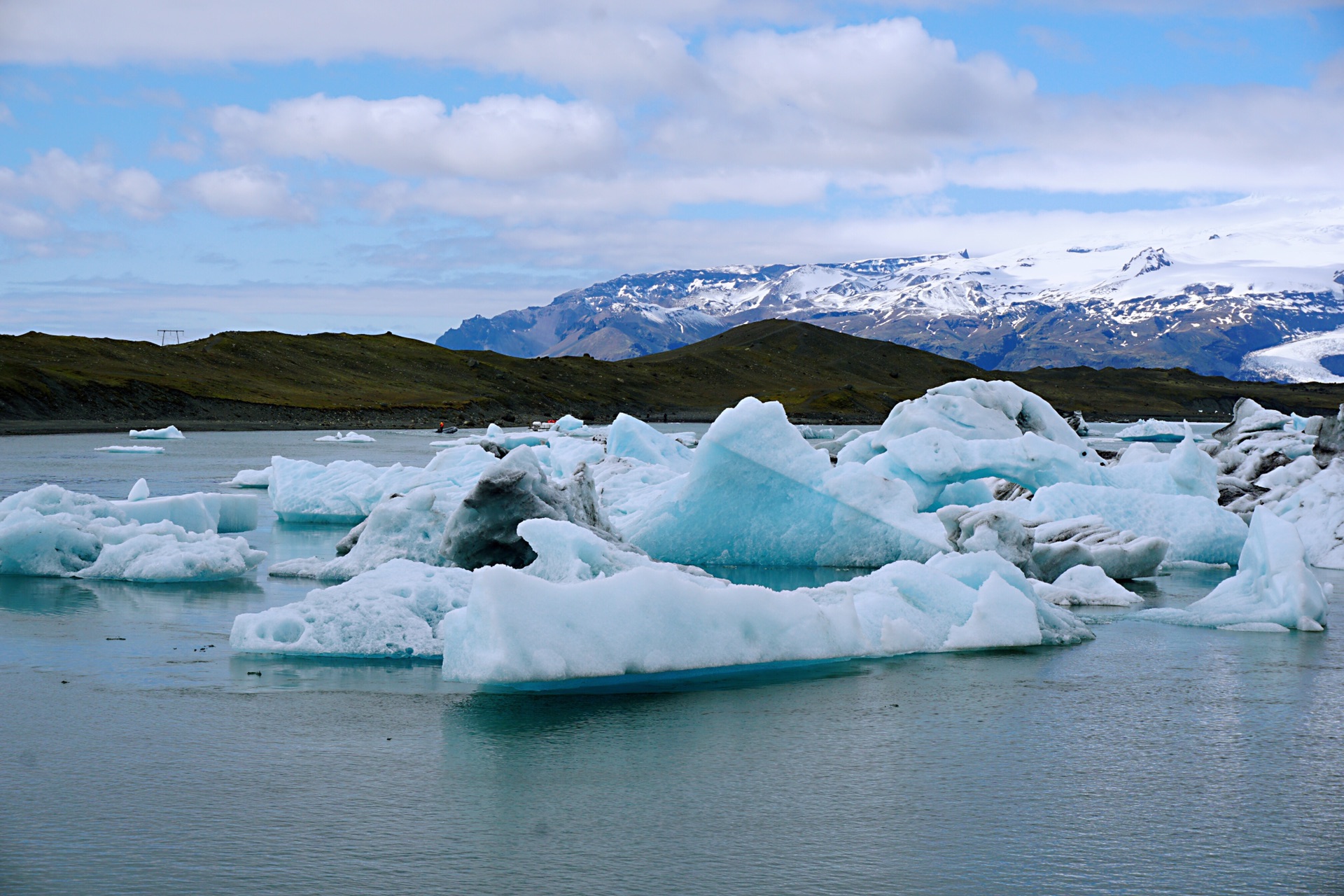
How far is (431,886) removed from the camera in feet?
18.2

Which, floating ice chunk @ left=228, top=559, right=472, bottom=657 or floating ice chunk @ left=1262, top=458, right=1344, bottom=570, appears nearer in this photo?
floating ice chunk @ left=228, top=559, right=472, bottom=657

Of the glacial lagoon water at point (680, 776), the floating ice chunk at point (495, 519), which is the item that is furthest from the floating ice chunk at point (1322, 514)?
the floating ice chunk at point (495, 519)

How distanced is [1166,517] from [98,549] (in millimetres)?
14831

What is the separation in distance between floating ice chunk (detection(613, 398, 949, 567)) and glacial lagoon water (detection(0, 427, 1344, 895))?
5469 millimetres

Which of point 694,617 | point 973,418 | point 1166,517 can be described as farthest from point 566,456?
point 694,617

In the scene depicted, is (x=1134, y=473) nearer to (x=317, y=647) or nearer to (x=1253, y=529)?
(x=1253, y=529)

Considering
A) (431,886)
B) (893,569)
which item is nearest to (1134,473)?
(893,569)

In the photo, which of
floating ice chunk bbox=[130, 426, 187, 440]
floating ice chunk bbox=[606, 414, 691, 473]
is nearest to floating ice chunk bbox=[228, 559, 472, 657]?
floating ice chunk bbox=[606, 414, 691, 473]

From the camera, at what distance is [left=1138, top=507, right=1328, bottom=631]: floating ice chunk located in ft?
40.6

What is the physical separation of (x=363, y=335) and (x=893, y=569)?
11439 centimetres

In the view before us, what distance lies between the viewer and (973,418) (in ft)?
79.1

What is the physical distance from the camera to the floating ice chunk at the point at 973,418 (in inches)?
941

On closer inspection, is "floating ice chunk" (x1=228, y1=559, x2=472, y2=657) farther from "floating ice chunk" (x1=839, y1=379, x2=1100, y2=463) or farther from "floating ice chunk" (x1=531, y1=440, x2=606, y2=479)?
"floating ice chunk" (x1=839, y1=379, x2=1100, y2=463)

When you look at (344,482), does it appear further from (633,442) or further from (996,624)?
(996,624)
